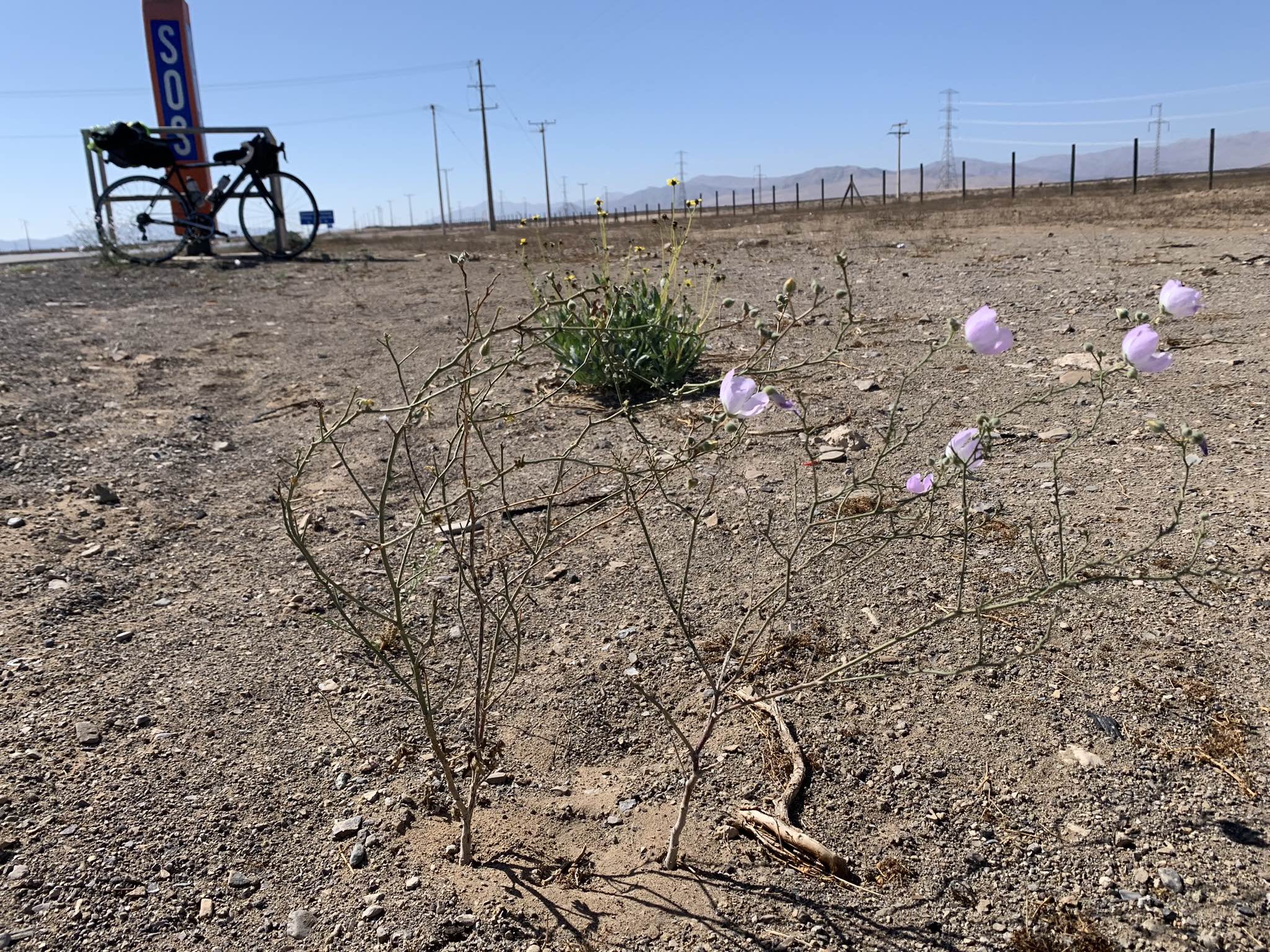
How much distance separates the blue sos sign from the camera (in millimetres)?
15391

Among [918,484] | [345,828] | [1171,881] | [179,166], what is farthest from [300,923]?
[179,166]

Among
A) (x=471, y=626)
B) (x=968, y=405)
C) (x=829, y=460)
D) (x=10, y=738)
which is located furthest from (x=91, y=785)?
(x=968, y=405)

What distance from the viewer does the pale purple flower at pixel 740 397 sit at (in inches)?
48.8

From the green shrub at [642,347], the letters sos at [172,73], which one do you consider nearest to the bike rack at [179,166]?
the letters sos at [172,73]

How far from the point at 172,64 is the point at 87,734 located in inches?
689

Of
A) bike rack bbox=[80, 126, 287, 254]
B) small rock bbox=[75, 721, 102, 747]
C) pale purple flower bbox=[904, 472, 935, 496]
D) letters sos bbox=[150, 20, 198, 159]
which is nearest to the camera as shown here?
pale purple flower bbox=[904, 472, 935, 496]

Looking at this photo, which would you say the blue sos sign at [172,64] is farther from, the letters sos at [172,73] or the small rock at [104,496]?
the small rock at [104,496]

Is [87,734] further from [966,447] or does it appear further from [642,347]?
[642,347]

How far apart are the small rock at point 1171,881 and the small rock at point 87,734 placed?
193 centimetres

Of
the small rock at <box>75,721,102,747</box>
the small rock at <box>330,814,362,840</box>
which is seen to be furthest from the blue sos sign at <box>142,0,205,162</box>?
the small rock at <box>330,814,362,840</box>

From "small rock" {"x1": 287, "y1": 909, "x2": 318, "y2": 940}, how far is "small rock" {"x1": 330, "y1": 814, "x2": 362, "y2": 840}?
159 millimetres

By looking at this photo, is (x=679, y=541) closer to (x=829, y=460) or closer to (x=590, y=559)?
(x=590, y=559)

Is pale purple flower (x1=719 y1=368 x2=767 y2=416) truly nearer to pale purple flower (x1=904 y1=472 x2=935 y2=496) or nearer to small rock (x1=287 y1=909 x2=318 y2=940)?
pale purple flower (x1=904 y1=472 x2=935 y2=496)

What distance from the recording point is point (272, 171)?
419 inches
